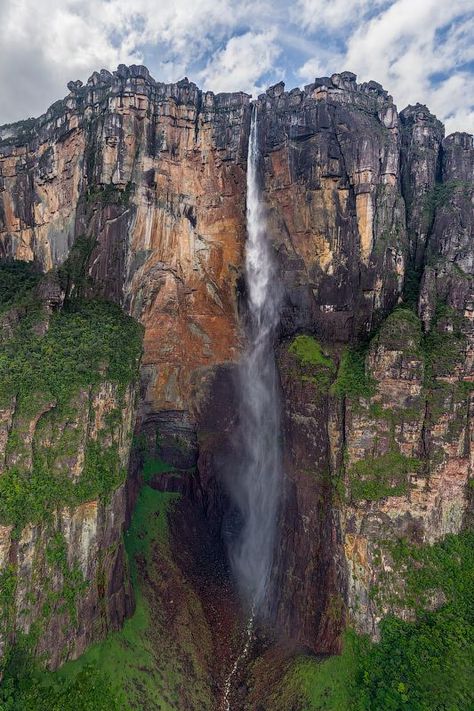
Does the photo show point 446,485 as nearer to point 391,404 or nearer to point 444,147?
point 391,404

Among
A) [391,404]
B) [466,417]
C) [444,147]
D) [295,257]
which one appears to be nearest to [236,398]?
[295,257]

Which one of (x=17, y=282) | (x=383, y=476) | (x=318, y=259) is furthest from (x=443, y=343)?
(x=17, y=282)

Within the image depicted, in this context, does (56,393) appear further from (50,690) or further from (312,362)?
(312,362)

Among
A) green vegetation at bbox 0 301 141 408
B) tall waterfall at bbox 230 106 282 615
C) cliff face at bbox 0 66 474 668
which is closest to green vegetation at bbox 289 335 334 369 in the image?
cliff face at bbox 0 66 474 668

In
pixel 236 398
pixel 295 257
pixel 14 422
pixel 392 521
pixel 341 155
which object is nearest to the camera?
pixel 14 422

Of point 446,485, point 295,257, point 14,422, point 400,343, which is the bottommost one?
point 446,485

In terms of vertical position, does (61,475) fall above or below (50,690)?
above
